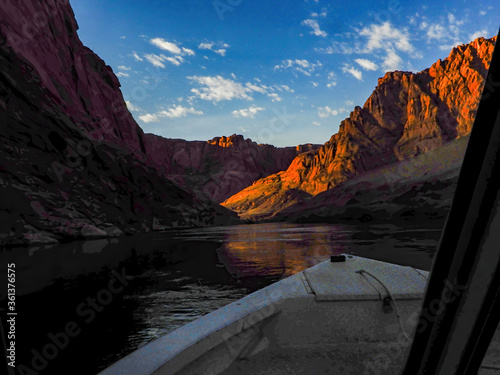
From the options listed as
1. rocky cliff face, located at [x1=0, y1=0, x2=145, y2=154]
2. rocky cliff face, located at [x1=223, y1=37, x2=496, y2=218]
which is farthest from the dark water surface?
rocky cliff face, located at [x1=223, y1=37, x2=496, y2=218]

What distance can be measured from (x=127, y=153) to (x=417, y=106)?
131854 millimetres

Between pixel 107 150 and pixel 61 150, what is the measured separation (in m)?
11.2

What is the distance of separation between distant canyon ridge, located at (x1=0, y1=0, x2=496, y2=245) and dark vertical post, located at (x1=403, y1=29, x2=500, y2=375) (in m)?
3.60

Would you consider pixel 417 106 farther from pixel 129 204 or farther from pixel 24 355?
pixel 24 355

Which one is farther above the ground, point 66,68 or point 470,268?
point 66,68

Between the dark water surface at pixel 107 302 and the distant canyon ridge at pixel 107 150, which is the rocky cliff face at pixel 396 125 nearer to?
the distant canyon ridge at pixel 107 150

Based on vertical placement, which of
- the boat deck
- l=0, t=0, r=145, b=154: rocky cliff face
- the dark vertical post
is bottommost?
the boat deck

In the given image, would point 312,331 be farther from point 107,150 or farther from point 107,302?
point 107,150

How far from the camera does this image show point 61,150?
4375 cm

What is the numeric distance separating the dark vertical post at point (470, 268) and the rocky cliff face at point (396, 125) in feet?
427

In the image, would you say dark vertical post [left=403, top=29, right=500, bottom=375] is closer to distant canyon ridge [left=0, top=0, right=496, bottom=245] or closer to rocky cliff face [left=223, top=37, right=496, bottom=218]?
distant canyon ridge [left=0, top=0, right=496, bottom=245]

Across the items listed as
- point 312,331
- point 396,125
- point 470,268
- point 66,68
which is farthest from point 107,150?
point 396,125

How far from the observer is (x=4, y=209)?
30.4m

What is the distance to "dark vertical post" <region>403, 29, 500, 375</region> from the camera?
0.84 metres
